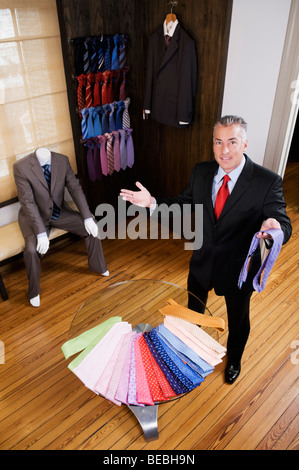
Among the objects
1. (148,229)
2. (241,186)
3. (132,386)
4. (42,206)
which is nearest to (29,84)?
(42,206)

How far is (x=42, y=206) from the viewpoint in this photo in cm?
312

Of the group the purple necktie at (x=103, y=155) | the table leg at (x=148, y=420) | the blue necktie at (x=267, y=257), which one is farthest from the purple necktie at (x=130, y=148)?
the table leg at (x=148, y=420)

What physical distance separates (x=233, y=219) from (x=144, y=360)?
2.82 ft

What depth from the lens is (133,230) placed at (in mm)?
4059

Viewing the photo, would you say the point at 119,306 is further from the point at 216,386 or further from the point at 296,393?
the point at 296,393

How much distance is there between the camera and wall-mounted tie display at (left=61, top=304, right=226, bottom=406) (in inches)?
70.4

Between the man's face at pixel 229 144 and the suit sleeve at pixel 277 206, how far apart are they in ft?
0.74

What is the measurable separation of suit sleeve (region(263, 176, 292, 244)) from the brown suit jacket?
69.4 inches

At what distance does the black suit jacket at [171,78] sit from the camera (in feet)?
10.4

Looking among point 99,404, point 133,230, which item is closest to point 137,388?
point 99,404

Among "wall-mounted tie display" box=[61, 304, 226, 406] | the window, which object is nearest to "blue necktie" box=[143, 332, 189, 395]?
"wall-mounted tie display" box=[61, 304, 226, 406]

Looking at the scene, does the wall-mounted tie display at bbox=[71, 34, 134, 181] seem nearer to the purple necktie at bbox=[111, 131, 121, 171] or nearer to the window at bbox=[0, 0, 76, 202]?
the purple necktie at bbox=[111, 131, 121, 171]

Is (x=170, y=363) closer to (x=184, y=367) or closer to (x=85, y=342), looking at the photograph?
(x=184, y=367)
